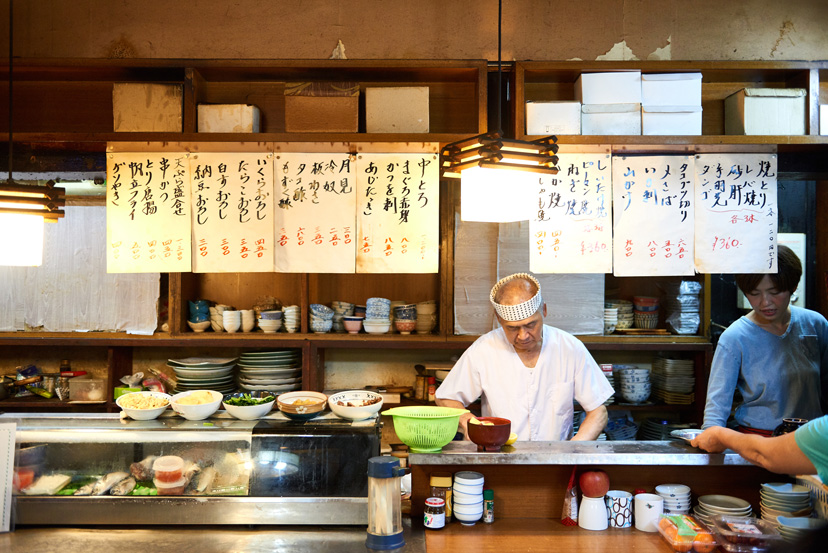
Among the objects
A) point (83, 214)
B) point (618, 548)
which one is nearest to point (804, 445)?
point (618, 548)

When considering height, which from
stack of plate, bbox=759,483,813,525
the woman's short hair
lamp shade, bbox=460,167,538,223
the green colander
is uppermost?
lamp shade, bbox=460,167,538,223

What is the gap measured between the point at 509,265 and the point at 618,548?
234 centimetres

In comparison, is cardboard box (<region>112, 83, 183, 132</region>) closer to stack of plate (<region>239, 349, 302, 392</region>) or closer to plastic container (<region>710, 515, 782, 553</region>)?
stack of plate (<region>239, 349, 302, 392</region>)

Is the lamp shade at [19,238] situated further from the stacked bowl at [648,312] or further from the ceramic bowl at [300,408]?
the stacked bowl at [648,312]

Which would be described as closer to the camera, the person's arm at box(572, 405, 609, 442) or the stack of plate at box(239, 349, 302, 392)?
the person's arm at box(572, 405, 609, 442)

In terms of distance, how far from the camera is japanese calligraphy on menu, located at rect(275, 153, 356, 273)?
3859 millimetres

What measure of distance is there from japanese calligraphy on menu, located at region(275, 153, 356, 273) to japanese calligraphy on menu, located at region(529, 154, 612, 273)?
1127mm

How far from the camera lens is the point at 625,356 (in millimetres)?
4926

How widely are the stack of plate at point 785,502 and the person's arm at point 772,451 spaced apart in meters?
0.26

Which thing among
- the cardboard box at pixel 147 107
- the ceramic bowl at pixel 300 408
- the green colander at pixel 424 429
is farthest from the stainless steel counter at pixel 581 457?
the cardboard box at pixel 147 107

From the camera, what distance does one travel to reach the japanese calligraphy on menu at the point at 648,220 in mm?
3779

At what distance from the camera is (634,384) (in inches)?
180

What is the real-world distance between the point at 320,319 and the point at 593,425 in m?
2.03

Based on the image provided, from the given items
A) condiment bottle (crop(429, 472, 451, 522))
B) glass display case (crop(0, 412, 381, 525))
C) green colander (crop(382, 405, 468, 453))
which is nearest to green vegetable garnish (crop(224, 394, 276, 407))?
glass display case (crop(0, 412, 381, 525))
